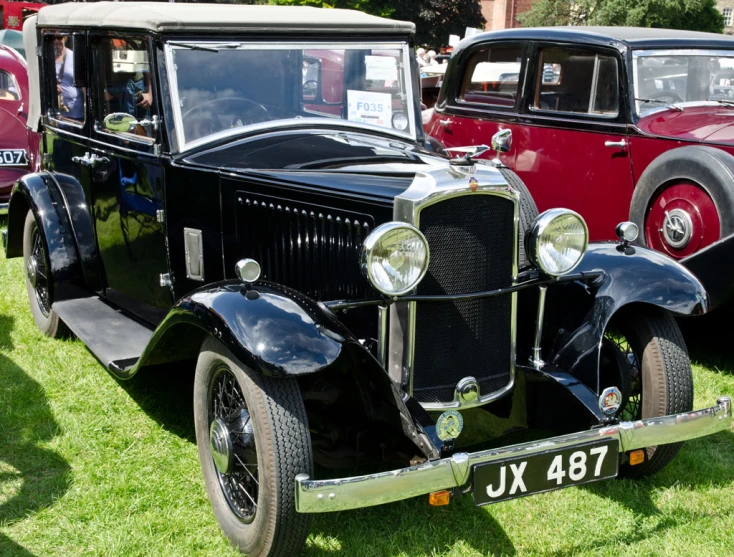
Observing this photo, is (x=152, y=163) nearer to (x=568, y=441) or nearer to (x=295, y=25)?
(x=295, y=25)

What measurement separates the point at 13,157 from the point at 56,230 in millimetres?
4044

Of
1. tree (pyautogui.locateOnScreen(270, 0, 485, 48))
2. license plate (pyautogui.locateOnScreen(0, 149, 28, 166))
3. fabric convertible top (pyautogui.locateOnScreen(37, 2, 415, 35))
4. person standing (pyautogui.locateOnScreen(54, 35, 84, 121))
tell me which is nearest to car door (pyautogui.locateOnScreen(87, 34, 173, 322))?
fabric convertible top (pyautogui.locateOnScreen(37, 2, 415, 35))

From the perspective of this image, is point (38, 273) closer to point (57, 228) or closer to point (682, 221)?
point (57, 228)

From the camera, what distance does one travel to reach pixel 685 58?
552 cm

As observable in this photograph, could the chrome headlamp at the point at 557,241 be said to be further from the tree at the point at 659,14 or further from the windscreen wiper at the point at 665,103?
the tree at the point at 659,14

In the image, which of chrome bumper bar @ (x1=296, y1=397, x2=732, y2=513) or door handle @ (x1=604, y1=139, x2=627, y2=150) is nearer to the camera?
chrome bumper bar @ (x1=296, y1=397, x2=732, y2=513)

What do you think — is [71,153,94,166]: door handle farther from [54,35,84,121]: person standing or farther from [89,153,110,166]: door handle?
[54,35,84,121]: person standing

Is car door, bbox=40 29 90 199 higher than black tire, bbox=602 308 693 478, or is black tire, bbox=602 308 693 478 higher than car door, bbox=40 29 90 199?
car door, bbox=40 29 90 199

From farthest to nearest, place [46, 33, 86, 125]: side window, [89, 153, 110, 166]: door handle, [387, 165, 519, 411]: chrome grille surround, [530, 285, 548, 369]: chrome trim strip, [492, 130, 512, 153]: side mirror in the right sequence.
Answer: [46, 33, 86, 125]: side window → [89, 153, 110, 166]: door handle → [492, 130, 512, 153]: side mirror → [530, 285, 548, 369]: chrome trim strip → [387, 165, 519, 411]: chrome grille surround

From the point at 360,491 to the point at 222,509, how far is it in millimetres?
784

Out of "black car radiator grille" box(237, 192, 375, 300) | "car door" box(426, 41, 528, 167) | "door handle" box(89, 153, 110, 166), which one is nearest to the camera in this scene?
"black car radiator grille" box(237, 192, 375, 300)

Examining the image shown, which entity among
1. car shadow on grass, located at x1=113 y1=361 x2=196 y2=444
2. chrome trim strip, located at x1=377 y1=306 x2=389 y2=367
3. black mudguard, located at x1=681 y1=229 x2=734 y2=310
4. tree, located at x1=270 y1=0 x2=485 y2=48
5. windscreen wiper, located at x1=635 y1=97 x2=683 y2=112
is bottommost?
car shadow on grass, located at x1=113 y1=361 x2=196 y2=444

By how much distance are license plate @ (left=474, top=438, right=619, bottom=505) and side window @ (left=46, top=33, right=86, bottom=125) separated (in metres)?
2.99

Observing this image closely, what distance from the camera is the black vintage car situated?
8.43ft
